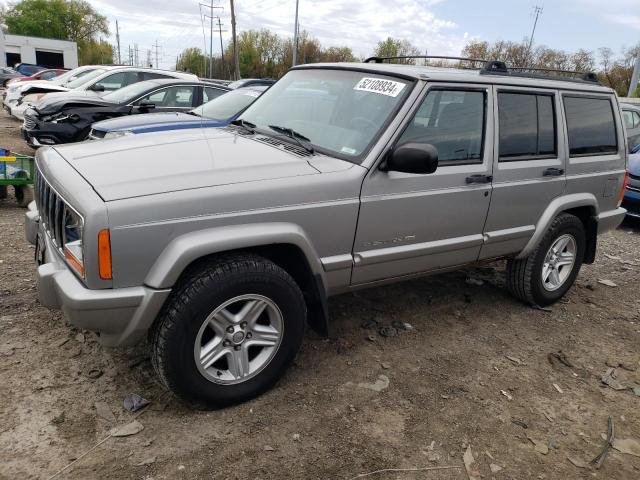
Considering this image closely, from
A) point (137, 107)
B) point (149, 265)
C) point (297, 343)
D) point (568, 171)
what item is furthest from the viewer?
point (137, 107)

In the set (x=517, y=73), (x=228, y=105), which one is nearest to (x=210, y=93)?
(x=228, y=105)

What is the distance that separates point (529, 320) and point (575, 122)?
1737 millimetres

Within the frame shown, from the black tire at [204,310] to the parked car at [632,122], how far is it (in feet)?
34.4

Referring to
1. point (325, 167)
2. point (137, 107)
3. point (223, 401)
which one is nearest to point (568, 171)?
point (325, 167)

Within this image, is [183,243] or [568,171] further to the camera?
[568,171]

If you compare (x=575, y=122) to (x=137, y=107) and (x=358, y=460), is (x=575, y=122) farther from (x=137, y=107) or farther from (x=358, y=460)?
(x=137, y=107)

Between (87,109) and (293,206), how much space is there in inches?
278

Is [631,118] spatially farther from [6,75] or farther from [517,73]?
[6,75]

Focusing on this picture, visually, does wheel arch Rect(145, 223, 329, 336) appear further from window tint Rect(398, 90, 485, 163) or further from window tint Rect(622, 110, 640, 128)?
window tint Rect(622, 110, 640, 128)

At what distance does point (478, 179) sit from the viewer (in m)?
3.67

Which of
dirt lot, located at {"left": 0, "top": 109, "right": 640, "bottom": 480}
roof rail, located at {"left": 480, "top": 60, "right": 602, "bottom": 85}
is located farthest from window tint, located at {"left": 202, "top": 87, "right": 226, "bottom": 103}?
roof rail, located at {"left": 480, "top": 60, "right": 602, "bottom": 85}

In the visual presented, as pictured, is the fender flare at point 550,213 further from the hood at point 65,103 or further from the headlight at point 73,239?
the hood at point 65,103

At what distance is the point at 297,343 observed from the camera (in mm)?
3102

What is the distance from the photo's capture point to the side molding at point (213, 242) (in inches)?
98.7
